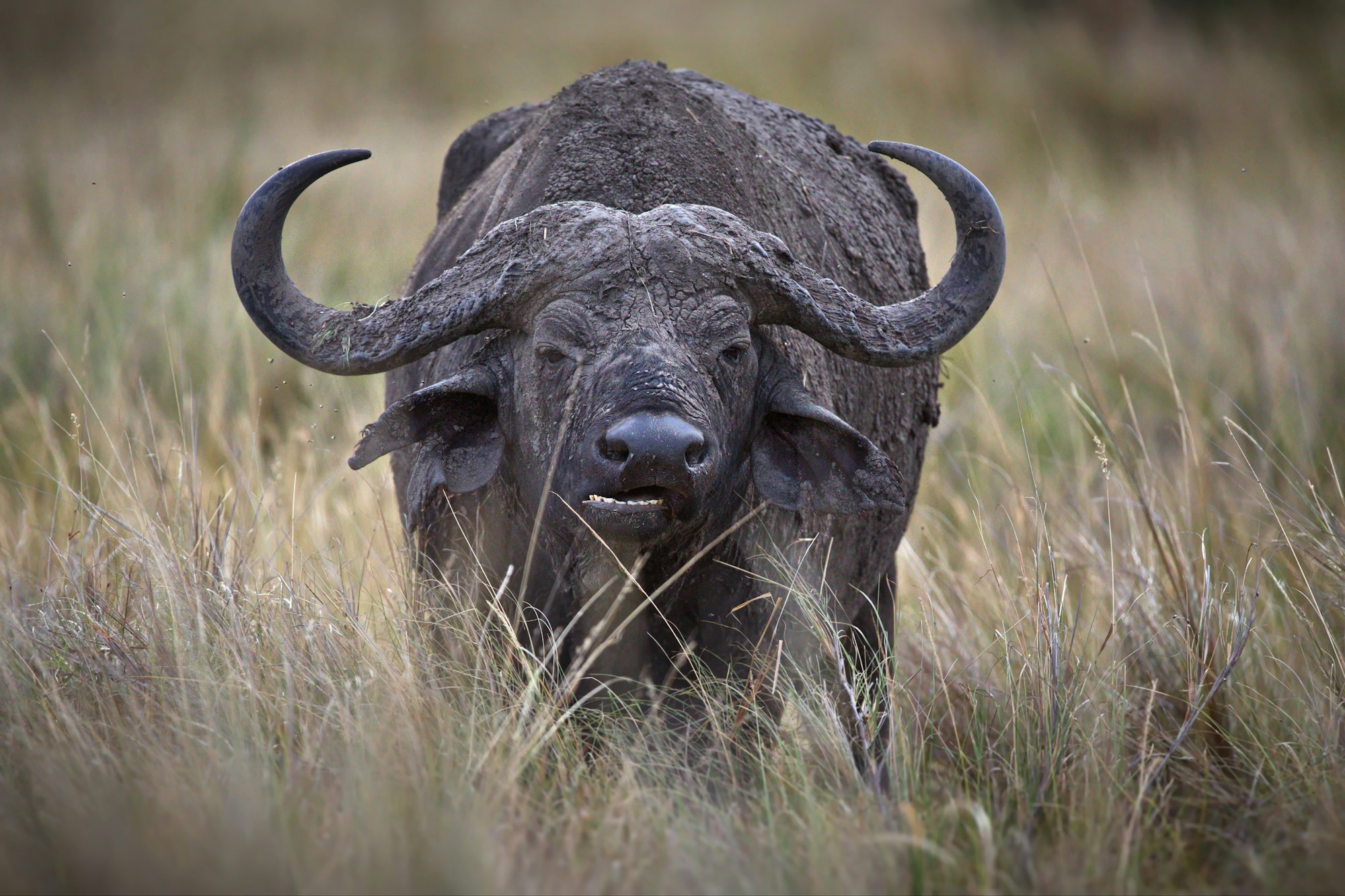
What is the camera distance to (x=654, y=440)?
2867 mm

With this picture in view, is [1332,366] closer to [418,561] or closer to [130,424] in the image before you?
[418,561]

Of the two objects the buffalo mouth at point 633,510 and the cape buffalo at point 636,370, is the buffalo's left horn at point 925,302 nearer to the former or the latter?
the cape buffalo at point 636,370

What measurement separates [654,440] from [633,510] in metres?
0.22

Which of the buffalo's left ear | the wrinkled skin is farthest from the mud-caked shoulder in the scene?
the buffalo's left ear

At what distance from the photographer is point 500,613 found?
330 centimetres

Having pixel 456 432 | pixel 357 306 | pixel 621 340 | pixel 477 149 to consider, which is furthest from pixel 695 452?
pixel 477 149

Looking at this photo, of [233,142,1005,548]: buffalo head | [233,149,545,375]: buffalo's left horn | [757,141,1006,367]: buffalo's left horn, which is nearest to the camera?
[233,142,1005,548]: buffalo head

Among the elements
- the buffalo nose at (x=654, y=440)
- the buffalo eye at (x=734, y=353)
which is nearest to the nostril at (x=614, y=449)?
the buffalo nose at (x=654, y=440)

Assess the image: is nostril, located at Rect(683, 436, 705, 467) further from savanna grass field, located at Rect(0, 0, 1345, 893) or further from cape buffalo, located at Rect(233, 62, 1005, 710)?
savanna grass field, located at Rect(0, 0, 1345, 893)

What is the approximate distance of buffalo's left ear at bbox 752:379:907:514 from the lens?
340 cm

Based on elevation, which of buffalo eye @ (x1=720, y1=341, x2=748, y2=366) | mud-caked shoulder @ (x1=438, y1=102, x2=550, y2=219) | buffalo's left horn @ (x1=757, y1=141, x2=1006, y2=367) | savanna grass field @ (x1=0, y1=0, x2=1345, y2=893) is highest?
mud-caked shoulder @ (x1=438, y1=102, x2=550, y2=219)

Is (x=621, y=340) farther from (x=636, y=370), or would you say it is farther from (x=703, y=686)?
(x=703, y=686)

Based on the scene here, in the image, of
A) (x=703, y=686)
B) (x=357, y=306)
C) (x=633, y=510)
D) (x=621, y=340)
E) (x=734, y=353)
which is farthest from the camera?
(x=703, y=686)

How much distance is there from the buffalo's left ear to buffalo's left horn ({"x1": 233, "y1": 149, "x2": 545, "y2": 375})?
86 cm
